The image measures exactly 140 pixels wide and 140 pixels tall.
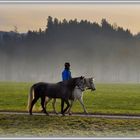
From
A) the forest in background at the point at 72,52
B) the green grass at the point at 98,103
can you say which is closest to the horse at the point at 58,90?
the green grass at the point at 98,103

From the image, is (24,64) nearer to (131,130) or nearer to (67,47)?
(67,47)

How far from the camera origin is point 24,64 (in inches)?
3866

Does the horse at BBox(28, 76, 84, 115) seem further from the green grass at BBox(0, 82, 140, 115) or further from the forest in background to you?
the forest in background

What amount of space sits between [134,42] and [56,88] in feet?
314

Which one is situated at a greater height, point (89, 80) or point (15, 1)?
point (15, 1)

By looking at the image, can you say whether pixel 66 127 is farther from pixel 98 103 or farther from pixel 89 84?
pixel 98 103

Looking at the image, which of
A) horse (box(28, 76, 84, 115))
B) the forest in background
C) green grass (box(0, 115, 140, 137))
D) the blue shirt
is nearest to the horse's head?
A: horse (box(28, 76, 84, 115))

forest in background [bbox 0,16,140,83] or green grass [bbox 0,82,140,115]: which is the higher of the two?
forest in background [bbox 0,16,140,83]

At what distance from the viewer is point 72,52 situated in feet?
346

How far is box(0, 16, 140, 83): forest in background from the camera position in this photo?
9769 centimetres

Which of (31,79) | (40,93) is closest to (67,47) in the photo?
(31,79)

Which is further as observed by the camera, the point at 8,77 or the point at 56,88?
the point at 8,77

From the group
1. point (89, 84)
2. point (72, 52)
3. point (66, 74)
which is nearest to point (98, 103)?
point (66, 74)

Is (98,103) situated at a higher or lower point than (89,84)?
lower
